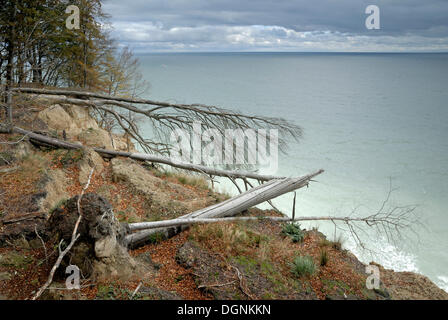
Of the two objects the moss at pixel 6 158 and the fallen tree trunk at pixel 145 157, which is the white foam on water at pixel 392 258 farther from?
the moss at pixel 6 158

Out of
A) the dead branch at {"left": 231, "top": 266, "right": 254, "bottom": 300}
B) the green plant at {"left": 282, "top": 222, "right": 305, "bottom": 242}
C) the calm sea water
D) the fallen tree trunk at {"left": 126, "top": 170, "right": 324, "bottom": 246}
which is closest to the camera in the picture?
the dead branch at {"left": 231, "top": 266, "right": 254, "bottom": 300}

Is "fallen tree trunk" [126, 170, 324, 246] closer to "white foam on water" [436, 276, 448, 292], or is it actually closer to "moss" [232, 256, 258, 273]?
"moss" [232, 256, 258, 273]

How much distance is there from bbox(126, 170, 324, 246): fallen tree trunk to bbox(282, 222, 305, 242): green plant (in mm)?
1028

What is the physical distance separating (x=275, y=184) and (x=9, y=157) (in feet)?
22.0

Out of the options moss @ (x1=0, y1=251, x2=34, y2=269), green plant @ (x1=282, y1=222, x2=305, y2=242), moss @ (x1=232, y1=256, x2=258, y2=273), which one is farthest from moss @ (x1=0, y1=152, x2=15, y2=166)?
green plant @ (x1=282, y1=222, x2=305, y2=242)

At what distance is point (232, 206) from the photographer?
7273 mm

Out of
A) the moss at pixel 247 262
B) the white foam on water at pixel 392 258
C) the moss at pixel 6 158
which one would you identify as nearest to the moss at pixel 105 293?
the moss at pixel 247 262

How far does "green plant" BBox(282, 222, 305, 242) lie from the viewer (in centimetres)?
698

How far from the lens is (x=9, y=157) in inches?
307

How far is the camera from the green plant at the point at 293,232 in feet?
22.9

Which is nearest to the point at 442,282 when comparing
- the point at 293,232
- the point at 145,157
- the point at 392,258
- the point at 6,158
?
the point at 392,258

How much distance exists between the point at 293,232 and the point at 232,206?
1501 millimetres
